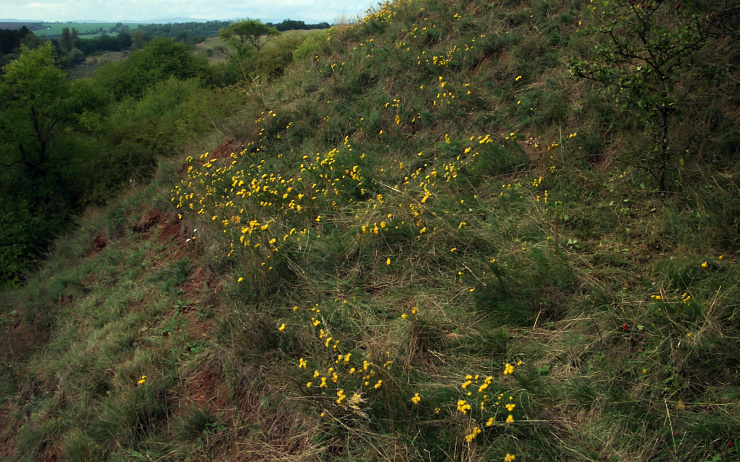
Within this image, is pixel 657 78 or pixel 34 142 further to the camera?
pixel 34 142

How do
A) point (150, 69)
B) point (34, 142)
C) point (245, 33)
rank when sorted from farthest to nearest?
point (245, 33) → point (150, 69) → point (34, 142)

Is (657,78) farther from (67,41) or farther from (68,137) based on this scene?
(67,41)

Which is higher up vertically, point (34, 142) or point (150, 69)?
point (150, 69)

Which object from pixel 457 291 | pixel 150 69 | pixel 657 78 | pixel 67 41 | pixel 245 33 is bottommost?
pixel 457 291

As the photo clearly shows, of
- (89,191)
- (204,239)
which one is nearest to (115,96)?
(89,191)

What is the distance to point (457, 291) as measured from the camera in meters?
3.44

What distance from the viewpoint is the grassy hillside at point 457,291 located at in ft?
8.28

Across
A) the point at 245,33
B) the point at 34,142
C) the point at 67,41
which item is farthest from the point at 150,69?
the point at 67,41

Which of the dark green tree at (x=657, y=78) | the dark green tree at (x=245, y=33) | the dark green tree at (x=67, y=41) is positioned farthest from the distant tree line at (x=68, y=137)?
the dark green tree at (x=67, y=41)

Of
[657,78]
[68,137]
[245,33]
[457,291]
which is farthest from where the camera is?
[245,33]

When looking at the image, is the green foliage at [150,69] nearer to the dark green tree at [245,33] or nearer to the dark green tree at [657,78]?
the dark green tree at [245,33]

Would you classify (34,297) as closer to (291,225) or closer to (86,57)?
(291,225)

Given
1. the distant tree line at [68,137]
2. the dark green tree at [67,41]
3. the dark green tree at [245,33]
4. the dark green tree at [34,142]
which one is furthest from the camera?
the dark green tree at [67,41]

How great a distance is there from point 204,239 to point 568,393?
4151mm
